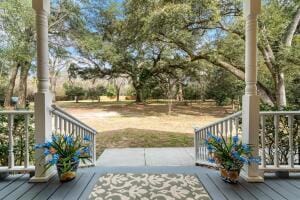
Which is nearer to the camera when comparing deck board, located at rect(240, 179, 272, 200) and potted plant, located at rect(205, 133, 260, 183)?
deck board, located at rect(240, 179, 272, 200)

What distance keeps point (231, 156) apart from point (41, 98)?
7.30ft

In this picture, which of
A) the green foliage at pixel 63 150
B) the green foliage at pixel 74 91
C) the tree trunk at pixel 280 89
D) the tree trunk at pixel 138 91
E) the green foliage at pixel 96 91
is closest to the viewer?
the green foliage at pixel 63 150

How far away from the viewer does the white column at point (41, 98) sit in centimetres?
302

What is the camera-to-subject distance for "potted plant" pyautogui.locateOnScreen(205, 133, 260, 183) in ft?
9.51

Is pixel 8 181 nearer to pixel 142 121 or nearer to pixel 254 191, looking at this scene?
pixel 254 191

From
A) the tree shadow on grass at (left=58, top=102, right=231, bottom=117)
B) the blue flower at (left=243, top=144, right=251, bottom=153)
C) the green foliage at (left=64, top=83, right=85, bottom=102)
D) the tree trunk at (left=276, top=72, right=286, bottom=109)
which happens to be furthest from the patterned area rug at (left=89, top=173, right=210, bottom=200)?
the green foliage at (left=64, top=83, right=85, bottom=102)

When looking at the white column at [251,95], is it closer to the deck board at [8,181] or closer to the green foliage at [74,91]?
the deck board at [8,181]

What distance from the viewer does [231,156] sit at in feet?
9.58

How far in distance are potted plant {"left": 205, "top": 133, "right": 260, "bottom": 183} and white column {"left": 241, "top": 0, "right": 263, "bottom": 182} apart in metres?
0.12

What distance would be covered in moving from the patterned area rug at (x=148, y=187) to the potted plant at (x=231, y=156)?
0.33 m

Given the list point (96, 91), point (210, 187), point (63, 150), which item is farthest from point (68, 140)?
point (96, 91)

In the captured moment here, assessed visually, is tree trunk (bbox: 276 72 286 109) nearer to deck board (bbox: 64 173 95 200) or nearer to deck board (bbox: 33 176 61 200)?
deck board (bbox: 64 173 95 200)

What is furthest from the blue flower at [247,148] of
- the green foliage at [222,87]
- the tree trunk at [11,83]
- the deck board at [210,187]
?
the green foliage at [222,87]

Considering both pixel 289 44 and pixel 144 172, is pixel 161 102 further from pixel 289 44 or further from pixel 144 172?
pixel 144 172
